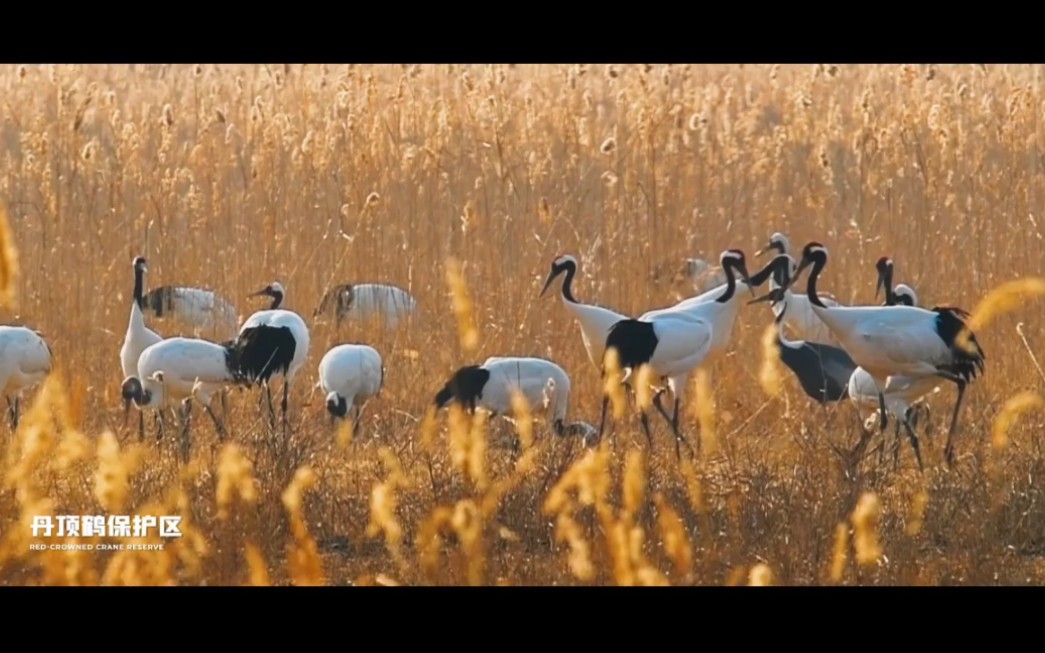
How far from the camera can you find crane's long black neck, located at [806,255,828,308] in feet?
21.8

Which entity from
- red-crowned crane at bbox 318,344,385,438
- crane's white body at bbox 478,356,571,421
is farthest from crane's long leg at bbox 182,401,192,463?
crane's white body at bbox 478,356,571,421

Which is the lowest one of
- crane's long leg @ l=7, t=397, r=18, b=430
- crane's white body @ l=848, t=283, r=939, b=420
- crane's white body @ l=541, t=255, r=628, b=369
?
crane's white body @ l=848, t=283, r=939, b=420

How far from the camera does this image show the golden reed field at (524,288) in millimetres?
5020

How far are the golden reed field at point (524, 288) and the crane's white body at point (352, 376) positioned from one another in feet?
0.55

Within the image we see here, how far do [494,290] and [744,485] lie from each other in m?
2.42

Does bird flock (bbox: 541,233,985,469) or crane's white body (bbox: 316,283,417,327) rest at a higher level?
crane's white body (bbox: 316,283,417,327)

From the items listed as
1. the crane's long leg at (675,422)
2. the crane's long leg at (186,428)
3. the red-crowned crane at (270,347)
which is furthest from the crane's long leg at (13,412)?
the crane's long leg at (675,422)

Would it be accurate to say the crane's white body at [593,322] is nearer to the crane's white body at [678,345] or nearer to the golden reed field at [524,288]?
the crane's white body at [678,345]

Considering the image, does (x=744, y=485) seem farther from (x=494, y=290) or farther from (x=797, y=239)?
(x=797, y=239)

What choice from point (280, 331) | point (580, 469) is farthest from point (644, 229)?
point (580, 469)

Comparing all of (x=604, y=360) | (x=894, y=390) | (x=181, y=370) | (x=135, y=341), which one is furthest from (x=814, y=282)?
(x=135, y=341)

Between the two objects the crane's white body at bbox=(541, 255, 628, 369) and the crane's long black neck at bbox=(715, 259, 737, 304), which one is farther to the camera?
the crane's long black neck at bbox=(715, 259, 737, 304)

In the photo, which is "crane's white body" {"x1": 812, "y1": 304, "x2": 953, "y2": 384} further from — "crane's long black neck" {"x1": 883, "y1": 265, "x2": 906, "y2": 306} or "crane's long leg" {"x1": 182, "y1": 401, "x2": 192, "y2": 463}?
"crane's long leg" {"x1": 182, "y1": 401, "x2": 192, "y2": 463}

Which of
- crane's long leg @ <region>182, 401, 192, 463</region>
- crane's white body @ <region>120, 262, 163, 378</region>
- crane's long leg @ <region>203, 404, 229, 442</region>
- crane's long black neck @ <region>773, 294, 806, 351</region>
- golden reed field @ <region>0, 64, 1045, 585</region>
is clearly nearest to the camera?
golden reed field @ <region>0, 64, 1045, 585</region>
